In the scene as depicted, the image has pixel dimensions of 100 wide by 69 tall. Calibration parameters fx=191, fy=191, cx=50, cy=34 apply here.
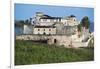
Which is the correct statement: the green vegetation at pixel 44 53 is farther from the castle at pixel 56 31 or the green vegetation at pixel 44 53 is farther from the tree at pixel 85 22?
the tree at pixel 85 22

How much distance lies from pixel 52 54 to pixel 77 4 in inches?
24.5

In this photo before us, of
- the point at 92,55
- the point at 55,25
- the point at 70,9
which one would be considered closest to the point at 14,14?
the point at 55,25

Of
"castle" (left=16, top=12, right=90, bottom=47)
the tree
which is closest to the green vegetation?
"castle" (left=16, top=12, right=90, bottom=47)

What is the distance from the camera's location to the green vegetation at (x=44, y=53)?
189cm

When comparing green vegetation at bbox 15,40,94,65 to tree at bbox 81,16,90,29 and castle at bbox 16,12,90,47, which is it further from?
tree at bbox 81,16,90,29

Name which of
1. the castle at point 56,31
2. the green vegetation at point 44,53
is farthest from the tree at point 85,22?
the green vegetation at point 44,53

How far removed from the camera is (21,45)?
6.23 feet

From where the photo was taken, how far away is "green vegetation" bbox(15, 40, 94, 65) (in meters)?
1.89

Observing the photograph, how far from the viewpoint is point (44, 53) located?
6.50 feet

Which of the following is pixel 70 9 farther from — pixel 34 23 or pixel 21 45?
pixel 21 45

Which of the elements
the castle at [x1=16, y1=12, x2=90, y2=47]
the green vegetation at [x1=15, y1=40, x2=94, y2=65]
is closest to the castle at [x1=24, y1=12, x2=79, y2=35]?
the castle at [x1=16, y1=12, x2=90, y2=47]

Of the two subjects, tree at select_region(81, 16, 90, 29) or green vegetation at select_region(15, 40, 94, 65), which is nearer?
green vegetation at select_region(15, 40, 94, 65)

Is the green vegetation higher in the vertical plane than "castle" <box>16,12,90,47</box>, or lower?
lower

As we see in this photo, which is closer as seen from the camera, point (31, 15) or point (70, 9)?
point (31, 15)
